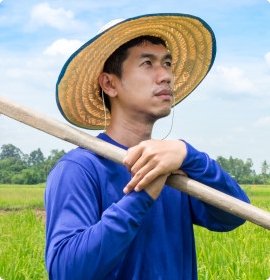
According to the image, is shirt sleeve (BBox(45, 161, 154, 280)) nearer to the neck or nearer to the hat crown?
the neck

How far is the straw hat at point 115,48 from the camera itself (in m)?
1.93

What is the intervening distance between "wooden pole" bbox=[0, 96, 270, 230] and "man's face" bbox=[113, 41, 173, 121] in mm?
191

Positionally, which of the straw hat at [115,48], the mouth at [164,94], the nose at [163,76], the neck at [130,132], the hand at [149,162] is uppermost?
the straw hat at [115,48]

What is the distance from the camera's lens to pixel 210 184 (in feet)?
5.73

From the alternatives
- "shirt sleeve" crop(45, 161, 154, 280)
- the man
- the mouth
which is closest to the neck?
the man

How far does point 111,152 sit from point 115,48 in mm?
407

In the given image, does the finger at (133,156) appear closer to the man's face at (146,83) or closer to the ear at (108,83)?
the man's face at (146,83)

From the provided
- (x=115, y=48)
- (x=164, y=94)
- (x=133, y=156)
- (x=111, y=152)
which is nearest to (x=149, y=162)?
(x=133, y=156)

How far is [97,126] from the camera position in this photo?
2273mm

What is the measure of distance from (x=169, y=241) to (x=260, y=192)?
77.7ft

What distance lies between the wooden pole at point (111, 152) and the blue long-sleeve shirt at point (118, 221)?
4cm

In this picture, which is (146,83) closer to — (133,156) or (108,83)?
(108,83)

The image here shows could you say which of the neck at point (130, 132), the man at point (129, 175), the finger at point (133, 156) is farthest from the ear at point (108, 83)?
the finger at point (133, 156)

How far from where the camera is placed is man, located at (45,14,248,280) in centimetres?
158
